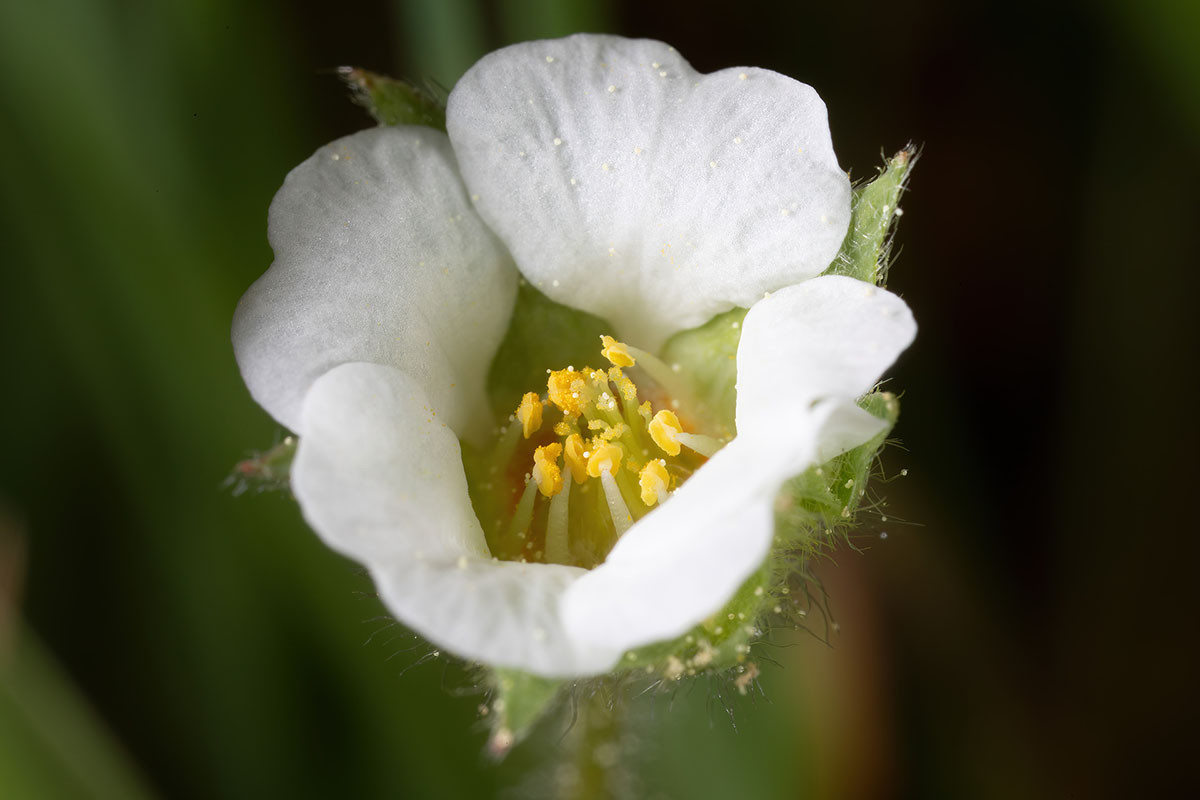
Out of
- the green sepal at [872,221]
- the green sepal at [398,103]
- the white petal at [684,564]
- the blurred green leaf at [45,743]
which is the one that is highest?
the green sepal at [398,103]

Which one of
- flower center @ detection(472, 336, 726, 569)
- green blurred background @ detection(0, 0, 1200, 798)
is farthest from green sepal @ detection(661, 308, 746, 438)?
green blurred background @ detection(0, 0, 1200, 798)

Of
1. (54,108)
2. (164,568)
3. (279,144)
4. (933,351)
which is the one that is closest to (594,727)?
(164,568)

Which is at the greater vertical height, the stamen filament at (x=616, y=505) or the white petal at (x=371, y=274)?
the white petal at (x=371, y=274)

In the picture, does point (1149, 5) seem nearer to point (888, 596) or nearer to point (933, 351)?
point (933, 351)

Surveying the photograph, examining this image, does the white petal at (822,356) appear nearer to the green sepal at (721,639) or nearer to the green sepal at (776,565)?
the green sepal at (776,565)

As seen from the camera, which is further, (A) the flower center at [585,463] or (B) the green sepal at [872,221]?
(A) the flower center at [585,463]

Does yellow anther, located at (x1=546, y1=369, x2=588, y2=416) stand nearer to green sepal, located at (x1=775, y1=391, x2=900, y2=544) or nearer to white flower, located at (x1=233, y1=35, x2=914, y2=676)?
white flower, located at (x1=233, y1=35, x2=914, y2=676)

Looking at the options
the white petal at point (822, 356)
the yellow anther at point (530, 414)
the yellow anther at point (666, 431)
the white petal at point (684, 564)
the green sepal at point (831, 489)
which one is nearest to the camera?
the white petal at point (684, 564)

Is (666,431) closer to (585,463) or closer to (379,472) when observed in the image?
(585,463)

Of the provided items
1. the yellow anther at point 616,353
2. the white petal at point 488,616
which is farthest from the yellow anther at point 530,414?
the white petal at point 488,616
